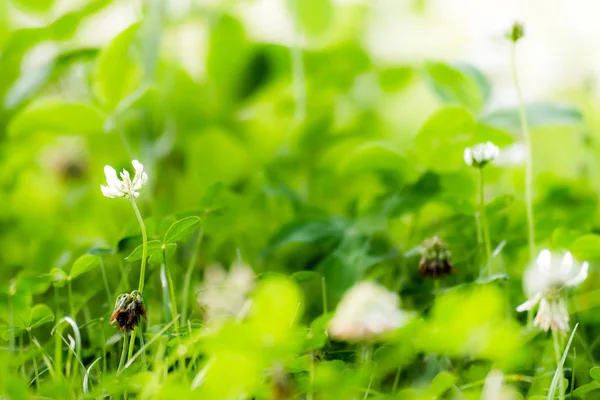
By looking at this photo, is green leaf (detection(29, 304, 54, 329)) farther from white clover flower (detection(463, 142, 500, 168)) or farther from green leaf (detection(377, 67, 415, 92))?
green leaf (detection(377, 67, 415, 92))

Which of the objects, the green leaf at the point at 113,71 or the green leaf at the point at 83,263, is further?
the green leaf at the point at 113,71

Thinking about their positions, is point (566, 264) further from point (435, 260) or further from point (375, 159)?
point (375, 159)

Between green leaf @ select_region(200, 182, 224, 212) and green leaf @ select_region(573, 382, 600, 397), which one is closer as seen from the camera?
green leaf @ select_region(573, 382, 600, 397)

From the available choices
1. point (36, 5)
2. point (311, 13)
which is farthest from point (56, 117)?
point (311, 13)

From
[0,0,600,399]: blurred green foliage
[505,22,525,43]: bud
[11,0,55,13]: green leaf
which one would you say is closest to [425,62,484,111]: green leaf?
[0,0,600,399]: blurred green foliage

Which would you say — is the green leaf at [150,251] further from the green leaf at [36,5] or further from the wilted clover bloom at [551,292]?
the green leaf at [36,5]

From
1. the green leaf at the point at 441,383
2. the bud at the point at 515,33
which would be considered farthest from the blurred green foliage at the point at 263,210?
the bud at the point at 515,33
